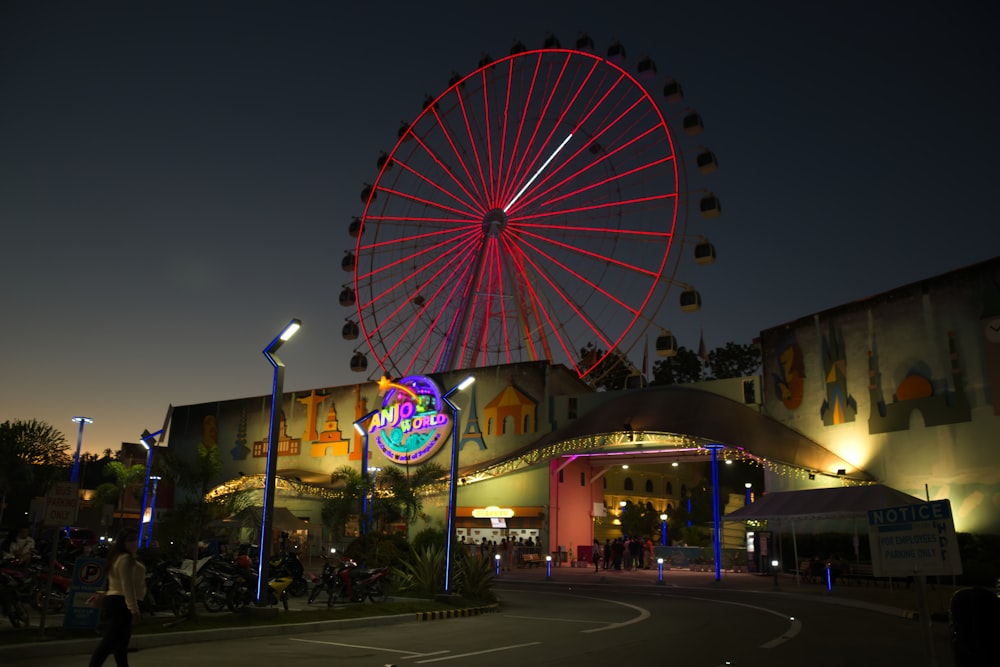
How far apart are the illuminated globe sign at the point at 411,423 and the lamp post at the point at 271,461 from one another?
25.9 metres

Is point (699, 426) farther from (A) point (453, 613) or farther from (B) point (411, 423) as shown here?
(B) point (411, 423)

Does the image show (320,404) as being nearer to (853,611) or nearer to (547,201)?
(547,201)

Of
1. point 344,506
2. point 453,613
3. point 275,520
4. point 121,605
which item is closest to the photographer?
point 121,605

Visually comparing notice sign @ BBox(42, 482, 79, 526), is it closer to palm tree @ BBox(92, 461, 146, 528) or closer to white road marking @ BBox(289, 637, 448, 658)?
white road marking @ BBox(289, 637, 448, 658)

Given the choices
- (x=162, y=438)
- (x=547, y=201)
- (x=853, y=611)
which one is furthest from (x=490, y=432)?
(x=162, y=438)

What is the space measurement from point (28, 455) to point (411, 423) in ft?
55.8

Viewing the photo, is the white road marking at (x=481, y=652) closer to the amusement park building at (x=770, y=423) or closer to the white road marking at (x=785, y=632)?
the white road marking at (x=785, y=632)

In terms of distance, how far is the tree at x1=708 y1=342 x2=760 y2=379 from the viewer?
66.5 metres

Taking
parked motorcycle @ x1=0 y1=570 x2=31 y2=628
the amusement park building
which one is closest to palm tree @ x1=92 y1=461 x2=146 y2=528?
the amusement park building

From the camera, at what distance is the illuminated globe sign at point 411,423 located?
40688mm

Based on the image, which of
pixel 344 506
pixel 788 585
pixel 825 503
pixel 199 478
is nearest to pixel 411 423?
pixel 344 506

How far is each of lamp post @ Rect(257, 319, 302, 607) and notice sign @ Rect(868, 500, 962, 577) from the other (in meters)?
8.89

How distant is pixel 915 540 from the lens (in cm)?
692

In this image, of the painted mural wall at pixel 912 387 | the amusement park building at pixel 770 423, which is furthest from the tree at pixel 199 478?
the painted mural wall at pixel 912 387
